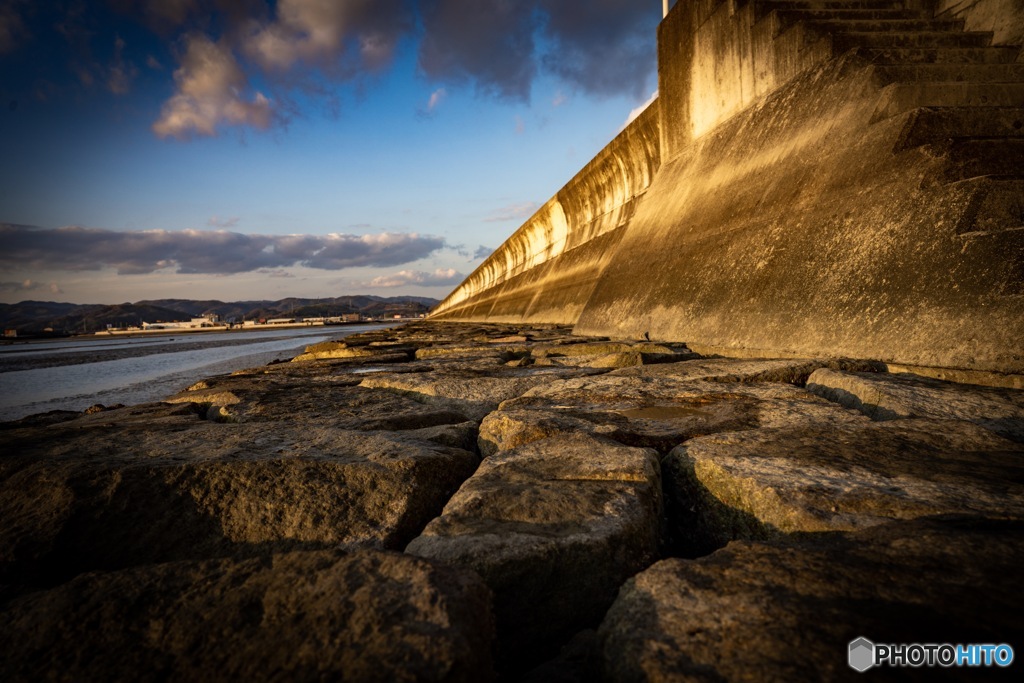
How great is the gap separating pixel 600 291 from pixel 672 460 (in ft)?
16.6

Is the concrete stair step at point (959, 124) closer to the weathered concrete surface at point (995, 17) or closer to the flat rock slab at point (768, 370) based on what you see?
the weathered concrete surface at point (995, 17)

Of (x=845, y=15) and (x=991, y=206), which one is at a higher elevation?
(x=845, y=15)

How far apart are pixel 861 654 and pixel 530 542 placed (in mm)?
509

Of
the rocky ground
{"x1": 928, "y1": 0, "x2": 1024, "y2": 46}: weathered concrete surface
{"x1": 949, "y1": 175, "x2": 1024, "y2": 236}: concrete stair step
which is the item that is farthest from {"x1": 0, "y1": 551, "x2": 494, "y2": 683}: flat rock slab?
{"x1": 928, "y1": 0, "x2": 1024, "y2": 46}: weathered concrete surface

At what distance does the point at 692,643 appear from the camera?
612 mm

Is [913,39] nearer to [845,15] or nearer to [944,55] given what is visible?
[944,55]

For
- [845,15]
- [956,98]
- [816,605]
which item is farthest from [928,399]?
[845,15]

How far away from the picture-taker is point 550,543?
89cm

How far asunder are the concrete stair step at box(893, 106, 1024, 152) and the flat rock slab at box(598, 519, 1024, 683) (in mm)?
2605

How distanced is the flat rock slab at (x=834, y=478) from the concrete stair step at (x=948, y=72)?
2.82 m

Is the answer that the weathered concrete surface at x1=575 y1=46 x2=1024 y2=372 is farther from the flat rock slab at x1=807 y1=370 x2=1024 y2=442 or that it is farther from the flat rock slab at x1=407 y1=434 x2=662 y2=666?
the flat rock slab at x1=407 y1=434 x2=662 y2=666

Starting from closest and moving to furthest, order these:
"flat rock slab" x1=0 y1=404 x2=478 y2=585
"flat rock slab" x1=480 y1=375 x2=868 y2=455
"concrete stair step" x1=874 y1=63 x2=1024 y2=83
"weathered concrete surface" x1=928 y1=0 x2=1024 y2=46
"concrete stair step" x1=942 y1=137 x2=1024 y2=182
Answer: "flat rock slab" x1=0 y1=404 x2=478 y2=585 < "flat rock slab" x1=480 y1=375 x2=868 y2=455 < "concrete stair step" x1=942 y1=137 x2=1024 y2=182 < "concrete stair step" x1=874 y1=63 x2=1024 y2=83 < "weathered concrete surface" x1=928 y1=0 x2=1024 y2=46

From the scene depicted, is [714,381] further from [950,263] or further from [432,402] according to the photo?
[432,402]

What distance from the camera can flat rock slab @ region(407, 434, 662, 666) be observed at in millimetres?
868
